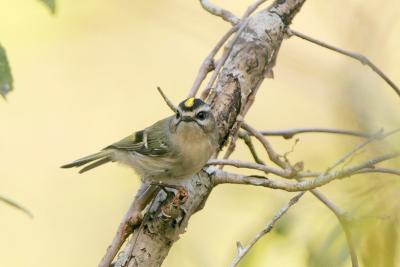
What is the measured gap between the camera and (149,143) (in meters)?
2.15

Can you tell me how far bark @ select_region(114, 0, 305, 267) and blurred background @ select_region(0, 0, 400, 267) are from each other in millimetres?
81

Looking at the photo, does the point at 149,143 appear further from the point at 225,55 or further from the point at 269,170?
the point at 269,170

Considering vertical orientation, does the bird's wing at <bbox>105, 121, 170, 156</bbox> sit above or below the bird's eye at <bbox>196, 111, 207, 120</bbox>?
above

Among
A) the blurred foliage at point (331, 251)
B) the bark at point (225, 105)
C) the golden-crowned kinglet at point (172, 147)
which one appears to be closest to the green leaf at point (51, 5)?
the blurred foliage at point (331, 251)

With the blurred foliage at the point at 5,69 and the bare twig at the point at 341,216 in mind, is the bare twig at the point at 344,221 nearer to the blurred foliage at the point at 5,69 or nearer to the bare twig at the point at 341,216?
the bare twig at the point at 341,216

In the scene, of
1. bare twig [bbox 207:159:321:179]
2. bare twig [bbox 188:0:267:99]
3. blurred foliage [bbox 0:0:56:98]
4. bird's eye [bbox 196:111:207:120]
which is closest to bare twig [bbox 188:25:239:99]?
bare twig [bbox 188:0:267:99]

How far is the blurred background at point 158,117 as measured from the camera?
3.15ft

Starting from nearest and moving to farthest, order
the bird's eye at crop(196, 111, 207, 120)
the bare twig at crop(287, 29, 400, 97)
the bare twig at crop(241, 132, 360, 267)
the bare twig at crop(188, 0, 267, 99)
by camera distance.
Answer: the bare twig at crop(287, 29, 400, 97)
the bare twig at crop(241, 132, 360, 267)
the bird's eye at crop(196, 111, 207, 120)
the bare twig at crop(188, 0, 267, 99)

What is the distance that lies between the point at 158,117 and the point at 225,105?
5.46ft

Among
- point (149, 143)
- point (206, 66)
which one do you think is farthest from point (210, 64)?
point (149, 143)

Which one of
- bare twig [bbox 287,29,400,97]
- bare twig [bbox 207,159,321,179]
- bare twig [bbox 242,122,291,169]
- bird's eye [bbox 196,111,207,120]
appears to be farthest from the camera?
bird's eye [bbox 196,111,207,120]

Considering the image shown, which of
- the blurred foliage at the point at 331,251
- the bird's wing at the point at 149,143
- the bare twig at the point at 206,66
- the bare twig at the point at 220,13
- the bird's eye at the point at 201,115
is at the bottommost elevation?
the blurred foliage at the point at 331,251

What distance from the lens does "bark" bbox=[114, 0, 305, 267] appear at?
62.6 inches

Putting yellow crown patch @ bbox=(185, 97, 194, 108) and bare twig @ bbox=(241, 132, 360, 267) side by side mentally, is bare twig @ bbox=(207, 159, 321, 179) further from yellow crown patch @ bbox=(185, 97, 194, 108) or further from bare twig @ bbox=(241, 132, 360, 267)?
yellow crown patch @ bbox=(185, 97, 194, 108)
